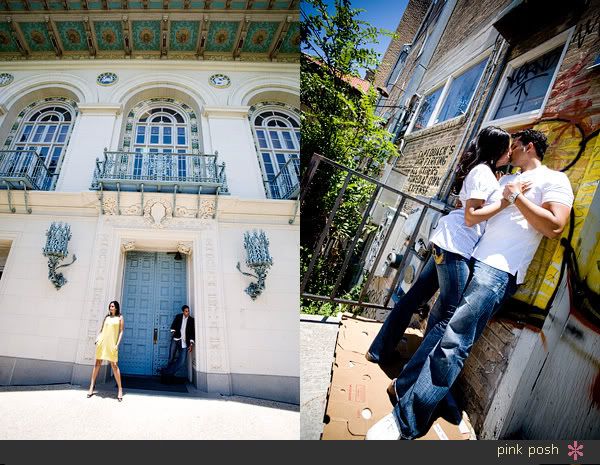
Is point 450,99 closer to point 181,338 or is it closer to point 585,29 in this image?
point 585,29

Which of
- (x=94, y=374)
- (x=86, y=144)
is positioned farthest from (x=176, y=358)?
(x=86, y=144)

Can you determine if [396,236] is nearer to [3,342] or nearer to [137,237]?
[137,237]

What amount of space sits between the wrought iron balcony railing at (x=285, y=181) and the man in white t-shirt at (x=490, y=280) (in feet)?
9.62

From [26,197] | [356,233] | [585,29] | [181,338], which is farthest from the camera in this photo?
[26,197]

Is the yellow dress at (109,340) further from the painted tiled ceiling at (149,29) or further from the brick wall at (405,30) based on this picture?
the brick wall at (405,30)

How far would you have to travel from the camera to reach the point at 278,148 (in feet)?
15.5

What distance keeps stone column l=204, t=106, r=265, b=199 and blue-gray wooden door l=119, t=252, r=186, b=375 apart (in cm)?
109

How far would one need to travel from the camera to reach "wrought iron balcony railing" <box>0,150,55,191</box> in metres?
3.87

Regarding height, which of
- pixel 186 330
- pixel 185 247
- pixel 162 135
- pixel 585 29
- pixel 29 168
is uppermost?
pixel 162 135

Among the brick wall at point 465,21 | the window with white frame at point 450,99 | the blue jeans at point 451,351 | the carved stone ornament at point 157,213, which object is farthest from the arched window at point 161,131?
the blue jeans at point 451,351

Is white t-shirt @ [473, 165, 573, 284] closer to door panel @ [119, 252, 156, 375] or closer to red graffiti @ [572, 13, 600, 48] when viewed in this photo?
red graffiti @ [572, 13, 600, 48]

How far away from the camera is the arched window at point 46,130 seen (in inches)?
174

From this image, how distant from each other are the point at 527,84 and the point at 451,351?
2063mm
